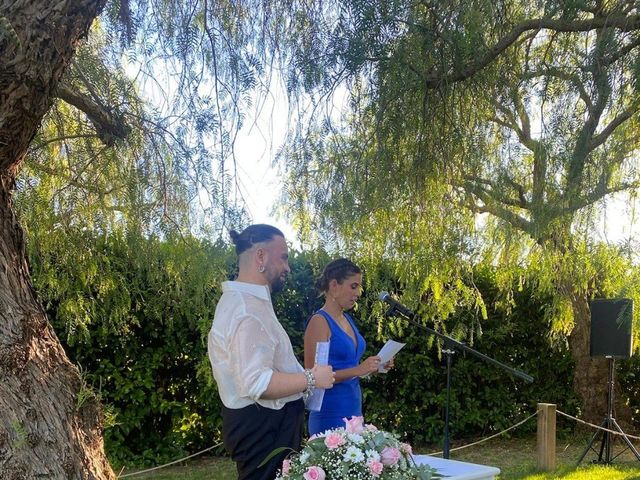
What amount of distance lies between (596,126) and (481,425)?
18.0 feet

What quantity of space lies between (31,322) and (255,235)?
3.11 ft

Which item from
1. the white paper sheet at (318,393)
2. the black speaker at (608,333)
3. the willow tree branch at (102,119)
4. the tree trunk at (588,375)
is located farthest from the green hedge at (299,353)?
the white paper sheet at (318,393)

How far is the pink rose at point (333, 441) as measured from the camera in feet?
6.81

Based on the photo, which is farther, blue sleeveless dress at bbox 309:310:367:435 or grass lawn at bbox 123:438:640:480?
grass lawn at bbox 123:438:640:480

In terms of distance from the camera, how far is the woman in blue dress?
3.67m

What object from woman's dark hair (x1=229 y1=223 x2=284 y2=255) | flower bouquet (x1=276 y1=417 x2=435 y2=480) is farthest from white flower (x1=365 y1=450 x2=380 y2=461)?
woman's dark hair (x1=229 y1=223 x2=284 y2=255)

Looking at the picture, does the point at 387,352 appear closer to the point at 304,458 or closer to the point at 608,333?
the point at 304,458

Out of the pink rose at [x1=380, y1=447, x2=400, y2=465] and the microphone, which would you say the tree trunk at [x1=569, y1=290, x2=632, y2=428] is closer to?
the microphone

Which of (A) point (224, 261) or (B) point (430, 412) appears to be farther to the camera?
(B) point (430, 412)

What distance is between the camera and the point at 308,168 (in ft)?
11.7

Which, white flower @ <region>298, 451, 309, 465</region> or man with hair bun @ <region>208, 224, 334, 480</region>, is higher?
man with hair bun @ <region>208, 224, 334, 480</region>

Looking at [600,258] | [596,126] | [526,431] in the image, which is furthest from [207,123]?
[526,431]

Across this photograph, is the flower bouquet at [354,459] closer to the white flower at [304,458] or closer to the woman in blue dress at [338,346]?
the white flower at [304,458]

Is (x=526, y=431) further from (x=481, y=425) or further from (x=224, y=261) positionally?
(x=224, y=261)
